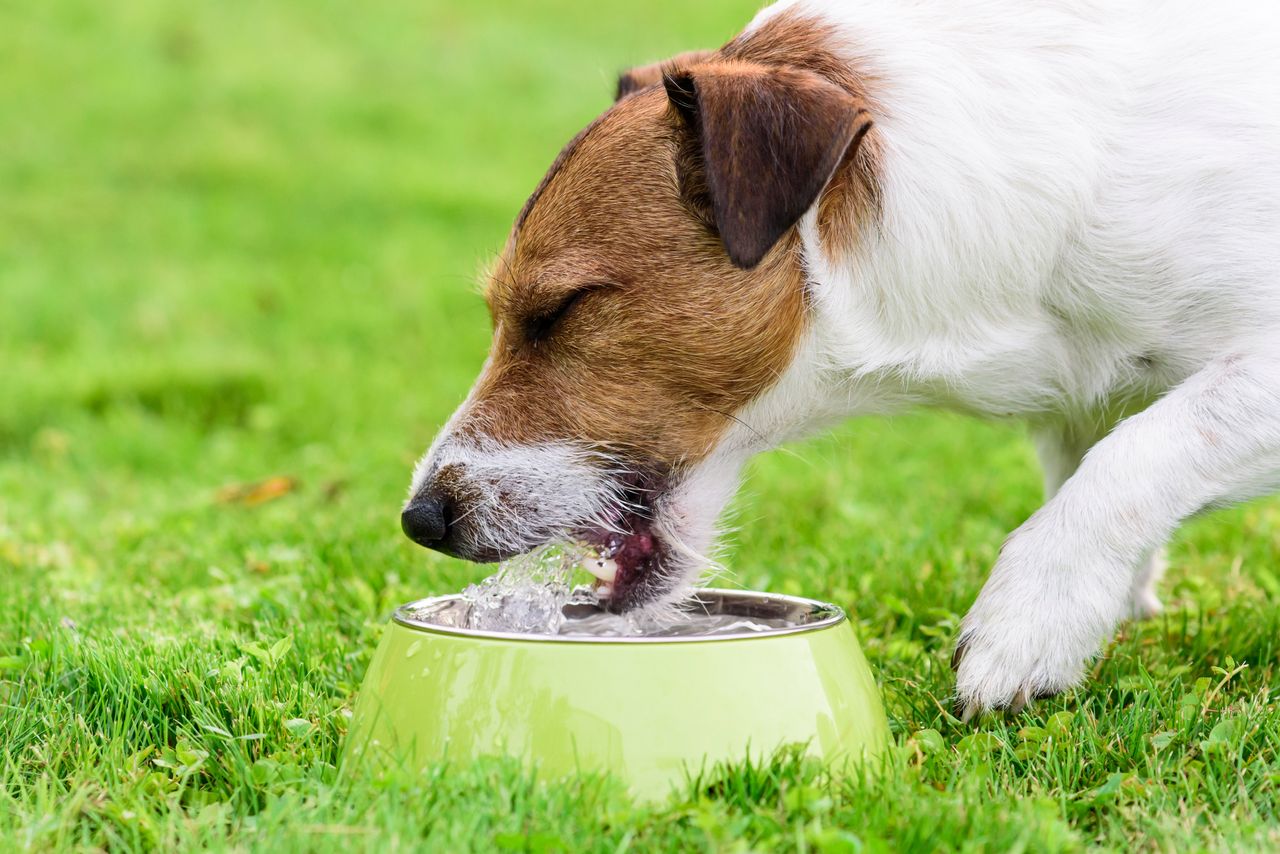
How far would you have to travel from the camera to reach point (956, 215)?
2.63m

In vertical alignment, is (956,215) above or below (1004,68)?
below

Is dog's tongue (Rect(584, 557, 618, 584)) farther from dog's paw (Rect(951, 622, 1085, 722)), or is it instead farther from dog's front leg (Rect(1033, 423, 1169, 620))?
dog's front leg (Rect(1033, 423, 1169, 620))

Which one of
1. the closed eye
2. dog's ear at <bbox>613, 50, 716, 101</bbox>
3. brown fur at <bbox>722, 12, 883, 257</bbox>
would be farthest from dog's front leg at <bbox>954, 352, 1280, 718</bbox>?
dog's ear at <bbox>613, 50, 716, 101</bbox>

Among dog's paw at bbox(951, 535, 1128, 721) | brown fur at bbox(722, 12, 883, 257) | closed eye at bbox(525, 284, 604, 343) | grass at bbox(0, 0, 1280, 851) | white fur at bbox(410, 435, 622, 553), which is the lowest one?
grass at bbox(0, 0, 1280, 851)

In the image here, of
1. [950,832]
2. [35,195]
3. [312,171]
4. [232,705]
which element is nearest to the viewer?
[950,832]

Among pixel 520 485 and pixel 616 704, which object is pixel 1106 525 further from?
pixel 520 485

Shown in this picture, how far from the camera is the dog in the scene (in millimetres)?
2572

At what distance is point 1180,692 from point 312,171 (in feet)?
27.9

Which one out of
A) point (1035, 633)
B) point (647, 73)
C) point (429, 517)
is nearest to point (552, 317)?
point (429, 517)

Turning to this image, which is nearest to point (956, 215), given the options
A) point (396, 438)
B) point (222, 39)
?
point (396, 438)

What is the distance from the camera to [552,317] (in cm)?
275

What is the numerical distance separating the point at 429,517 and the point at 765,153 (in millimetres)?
905

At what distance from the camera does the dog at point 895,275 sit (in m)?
2.57

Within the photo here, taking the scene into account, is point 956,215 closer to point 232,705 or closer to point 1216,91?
point 1216,91
